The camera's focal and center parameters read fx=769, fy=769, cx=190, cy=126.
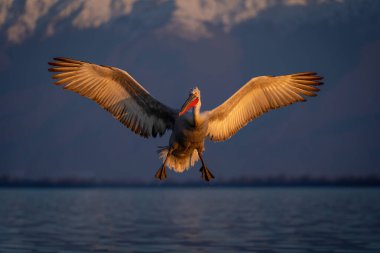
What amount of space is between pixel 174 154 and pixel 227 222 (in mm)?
26139

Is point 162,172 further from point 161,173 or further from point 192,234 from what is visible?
point 192,234

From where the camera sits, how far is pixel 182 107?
48.9 feet

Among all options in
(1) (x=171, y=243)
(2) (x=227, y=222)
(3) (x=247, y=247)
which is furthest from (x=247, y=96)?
(2) (x=227, y=222)

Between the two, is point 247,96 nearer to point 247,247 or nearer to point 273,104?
point 273,104

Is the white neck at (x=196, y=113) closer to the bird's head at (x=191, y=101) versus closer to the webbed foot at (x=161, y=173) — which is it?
the bird's head at (x=191, y=101)

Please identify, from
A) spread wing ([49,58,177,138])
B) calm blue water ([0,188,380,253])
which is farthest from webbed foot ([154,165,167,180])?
calm blue water ([0,188,380,253])

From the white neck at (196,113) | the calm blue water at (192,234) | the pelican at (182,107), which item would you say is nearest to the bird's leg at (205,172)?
the pelican at (182,107)

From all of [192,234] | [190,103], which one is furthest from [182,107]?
[192,234]

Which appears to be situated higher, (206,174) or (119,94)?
(119,94)

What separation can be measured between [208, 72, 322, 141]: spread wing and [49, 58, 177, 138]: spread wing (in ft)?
3.75

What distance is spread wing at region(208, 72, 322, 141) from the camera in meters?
16.2

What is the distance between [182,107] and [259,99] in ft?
7.58

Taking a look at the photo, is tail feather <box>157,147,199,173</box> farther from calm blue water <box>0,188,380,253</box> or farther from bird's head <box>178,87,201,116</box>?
calm blue water <box>0,188,380,253</box>

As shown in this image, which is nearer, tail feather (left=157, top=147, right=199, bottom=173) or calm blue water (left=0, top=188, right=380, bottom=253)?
tail feather (left=157, top=147, right=199, bottom=173)
